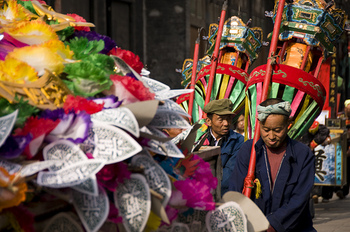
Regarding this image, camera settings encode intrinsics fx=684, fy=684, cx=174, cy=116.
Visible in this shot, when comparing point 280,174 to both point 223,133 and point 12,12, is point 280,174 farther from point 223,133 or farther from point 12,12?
point 12,12

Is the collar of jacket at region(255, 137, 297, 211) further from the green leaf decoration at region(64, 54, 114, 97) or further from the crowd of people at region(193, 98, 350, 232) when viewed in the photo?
the green leaf decoration at region(64, 54, 114, 97)

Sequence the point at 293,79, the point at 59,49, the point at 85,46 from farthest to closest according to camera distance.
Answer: the point at 293,79 < the point at 85,46 < the point at 59,49

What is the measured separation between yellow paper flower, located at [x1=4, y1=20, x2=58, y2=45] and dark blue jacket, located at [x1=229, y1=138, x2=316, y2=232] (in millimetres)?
2012

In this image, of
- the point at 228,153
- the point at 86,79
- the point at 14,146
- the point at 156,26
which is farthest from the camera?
the point at 156,26

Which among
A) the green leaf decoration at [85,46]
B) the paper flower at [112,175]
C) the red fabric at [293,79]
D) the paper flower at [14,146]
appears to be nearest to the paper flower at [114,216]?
the paper flower at [112,175]

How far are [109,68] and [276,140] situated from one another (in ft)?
6.26

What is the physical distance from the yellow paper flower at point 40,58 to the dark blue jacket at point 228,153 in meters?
3.06

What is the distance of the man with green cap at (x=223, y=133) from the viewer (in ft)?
18.2

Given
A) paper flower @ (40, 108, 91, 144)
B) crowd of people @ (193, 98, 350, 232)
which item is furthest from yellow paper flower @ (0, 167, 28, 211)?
crowd of people @ (193, 98, 350, 232)

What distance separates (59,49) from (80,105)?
1.01ft

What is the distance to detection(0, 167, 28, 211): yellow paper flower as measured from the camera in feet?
6.05

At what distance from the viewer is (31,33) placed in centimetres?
255

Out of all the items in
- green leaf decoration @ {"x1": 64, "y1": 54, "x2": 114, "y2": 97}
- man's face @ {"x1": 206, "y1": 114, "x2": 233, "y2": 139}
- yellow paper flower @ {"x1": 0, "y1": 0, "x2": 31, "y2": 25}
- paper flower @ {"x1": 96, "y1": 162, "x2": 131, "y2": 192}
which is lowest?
man's face @ {"x1": 206, "y1": 114, "x2": 233, "y2": 139}

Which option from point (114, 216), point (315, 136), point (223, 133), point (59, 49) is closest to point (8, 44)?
point (59, 49)
